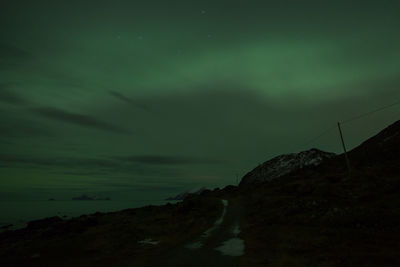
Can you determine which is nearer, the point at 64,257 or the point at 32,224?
the point at 64,257

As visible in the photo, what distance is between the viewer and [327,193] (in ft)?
146

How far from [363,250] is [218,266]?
382 inches

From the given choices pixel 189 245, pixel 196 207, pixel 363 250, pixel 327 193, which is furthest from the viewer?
pixel 196 207

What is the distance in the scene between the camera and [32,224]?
57.8m

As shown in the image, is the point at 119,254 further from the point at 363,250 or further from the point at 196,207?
the point at 196,207

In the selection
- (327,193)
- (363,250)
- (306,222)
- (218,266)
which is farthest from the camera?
(327,193)

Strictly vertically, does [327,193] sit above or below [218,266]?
above

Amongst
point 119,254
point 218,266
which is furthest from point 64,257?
point 218,266

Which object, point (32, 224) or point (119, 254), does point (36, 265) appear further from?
point (32, 224)

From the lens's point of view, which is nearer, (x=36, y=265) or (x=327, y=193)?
(x=36, y=265)

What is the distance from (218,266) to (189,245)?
23.1 ft

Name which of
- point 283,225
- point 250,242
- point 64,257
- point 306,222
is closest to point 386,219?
point 306,222

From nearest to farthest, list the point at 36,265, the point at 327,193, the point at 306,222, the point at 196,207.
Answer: the point at 36,265 → the point at 306,222 → the point at 327,193 → the point at 196,207

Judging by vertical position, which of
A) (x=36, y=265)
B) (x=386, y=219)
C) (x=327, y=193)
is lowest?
(x=36, y=265)
